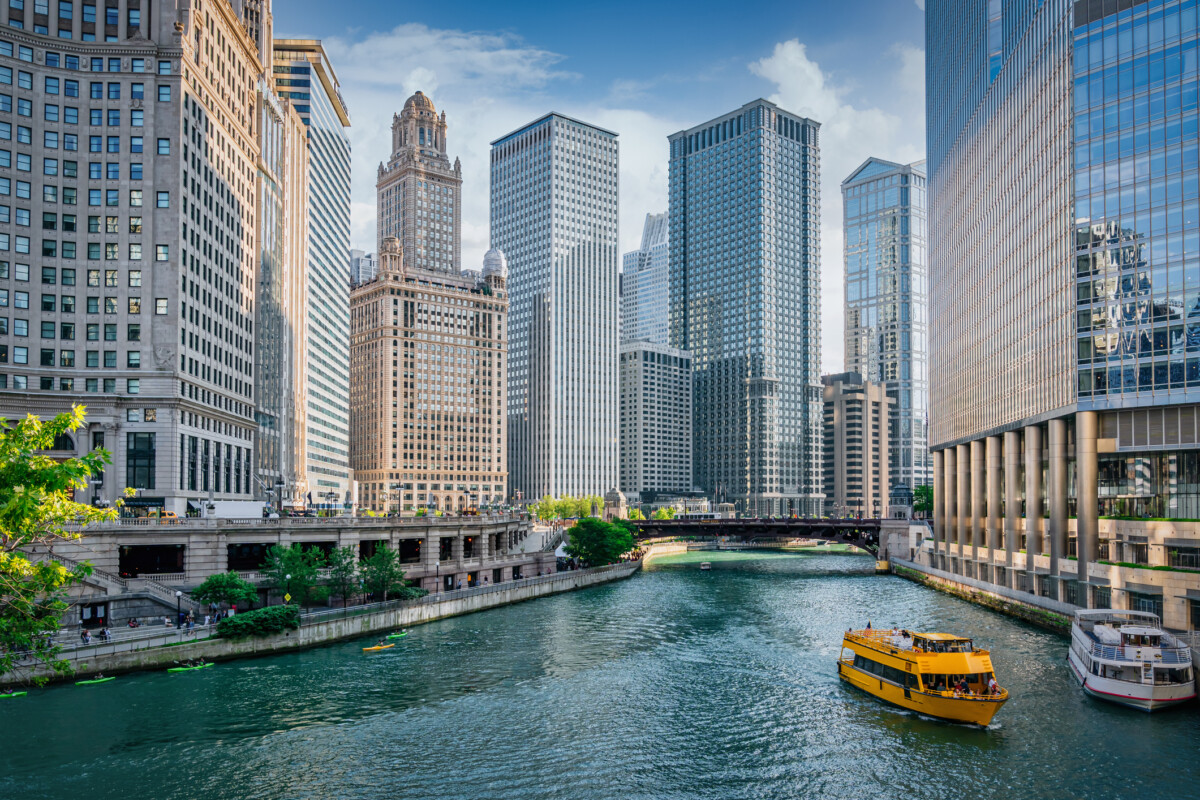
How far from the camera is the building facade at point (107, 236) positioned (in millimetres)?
99375

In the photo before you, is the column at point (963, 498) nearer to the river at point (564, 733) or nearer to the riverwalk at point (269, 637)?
the river at point (564, 733)

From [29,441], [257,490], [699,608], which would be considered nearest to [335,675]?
[29,441]

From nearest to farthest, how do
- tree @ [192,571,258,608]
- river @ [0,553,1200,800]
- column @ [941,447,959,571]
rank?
river @ [0,553,1200,800]
tree @ [192,571,258,608]
column @ [941,447,959,571]

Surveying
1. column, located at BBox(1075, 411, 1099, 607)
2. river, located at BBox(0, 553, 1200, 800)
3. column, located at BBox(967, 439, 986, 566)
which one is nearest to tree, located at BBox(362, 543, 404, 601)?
river, located at BBox(0, 553, 1200, 800)

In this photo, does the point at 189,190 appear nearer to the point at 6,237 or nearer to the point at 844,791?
the point at 6,237

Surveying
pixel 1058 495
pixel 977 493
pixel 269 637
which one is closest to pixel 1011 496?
pixel 1058 495

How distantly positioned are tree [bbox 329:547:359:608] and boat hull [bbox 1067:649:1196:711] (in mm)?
64926

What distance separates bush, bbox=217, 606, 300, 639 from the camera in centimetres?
7375

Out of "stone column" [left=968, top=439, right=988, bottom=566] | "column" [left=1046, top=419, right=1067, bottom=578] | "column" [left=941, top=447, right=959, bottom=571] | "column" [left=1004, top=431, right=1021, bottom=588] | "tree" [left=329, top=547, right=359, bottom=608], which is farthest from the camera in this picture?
"column" [left=941, top=447, right=959, bottom=571]

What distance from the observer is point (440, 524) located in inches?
4707

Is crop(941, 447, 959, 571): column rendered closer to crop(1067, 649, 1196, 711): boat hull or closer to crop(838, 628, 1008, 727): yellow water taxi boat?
crop(838, 628, 1008, 727): yellow water taxi boat

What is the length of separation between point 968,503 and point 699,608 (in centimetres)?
5382

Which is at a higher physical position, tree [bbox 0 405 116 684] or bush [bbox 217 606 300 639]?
tree [bbox 0 405 116 684]

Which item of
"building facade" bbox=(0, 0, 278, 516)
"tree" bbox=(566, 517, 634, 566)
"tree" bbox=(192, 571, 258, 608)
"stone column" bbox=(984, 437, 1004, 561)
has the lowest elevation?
"tree" bbox=(566, 517, 634, 566)
